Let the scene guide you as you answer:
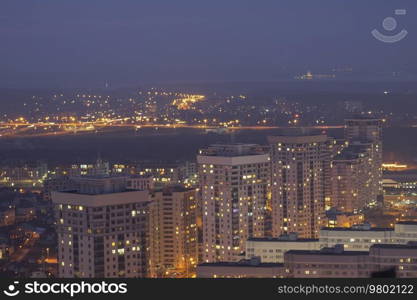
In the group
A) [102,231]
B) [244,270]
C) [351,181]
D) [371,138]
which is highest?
[102,231]

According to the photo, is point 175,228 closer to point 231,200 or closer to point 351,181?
point 231,200

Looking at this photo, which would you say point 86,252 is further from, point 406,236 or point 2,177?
point 2,177

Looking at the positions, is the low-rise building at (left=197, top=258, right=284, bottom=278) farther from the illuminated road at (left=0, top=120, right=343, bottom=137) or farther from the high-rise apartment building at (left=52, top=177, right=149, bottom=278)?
the illuminated road at (left=0, top=120, right=343, bottom=137)

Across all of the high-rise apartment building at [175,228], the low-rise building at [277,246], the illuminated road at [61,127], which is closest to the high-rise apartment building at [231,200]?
the high-rise apartment building at [175,228]

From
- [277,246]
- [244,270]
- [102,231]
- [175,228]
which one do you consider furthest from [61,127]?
[244,270]

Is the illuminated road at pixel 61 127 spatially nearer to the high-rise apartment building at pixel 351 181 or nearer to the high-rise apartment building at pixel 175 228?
the high-rise apartment building at pixel 351 181
